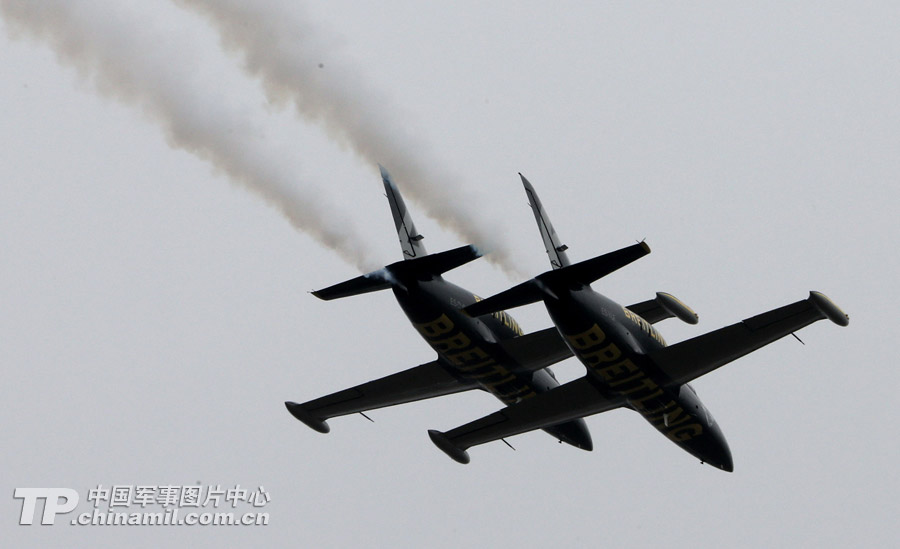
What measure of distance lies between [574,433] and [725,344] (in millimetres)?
6983

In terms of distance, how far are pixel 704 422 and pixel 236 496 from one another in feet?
51.1

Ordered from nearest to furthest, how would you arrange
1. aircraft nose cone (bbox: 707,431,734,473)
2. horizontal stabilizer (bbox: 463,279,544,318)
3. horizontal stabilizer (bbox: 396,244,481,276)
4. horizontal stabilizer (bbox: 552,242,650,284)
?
horizontal stabilizer (bbox: 552,242,650,284), horizontal stabilizer (bbox: 396,244,481,276), horizontal stabilizer (bbox: 463,279,544,318), aircraft nose cone (bbox: 707,431,734,473)

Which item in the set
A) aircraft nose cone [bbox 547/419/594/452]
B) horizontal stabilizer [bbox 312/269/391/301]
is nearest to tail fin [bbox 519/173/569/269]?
horizontal stabilizer [bbox 312/269/391/301]

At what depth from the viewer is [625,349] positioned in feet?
118

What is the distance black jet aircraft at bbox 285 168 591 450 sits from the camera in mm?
36125

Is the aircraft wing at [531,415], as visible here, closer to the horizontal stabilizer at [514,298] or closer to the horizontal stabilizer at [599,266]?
the horizontal stabilizer at [514,298]

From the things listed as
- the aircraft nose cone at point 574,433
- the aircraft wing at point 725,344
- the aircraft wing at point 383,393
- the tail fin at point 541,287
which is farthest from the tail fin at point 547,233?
the aircraft nose cone at point 574,433

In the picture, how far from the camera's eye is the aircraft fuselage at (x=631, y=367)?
1379 inches

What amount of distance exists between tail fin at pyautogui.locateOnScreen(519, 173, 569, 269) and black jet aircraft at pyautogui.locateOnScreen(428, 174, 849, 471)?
0.09 feet

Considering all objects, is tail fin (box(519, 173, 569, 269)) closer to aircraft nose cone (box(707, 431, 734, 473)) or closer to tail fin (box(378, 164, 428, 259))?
tail fin (box(378, 164, 428, 259))

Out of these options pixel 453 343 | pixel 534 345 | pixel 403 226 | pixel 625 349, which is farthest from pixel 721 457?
pixel 403 226

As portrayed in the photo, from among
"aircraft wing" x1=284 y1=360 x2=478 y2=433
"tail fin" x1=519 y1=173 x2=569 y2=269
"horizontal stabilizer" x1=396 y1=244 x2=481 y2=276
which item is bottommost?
"horizontal stabilizer" x1=396 y1=244 x2=481 y2=276

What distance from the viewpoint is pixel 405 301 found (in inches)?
1447

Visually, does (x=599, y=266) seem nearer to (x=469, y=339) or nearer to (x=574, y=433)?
(x=469, y=339)
